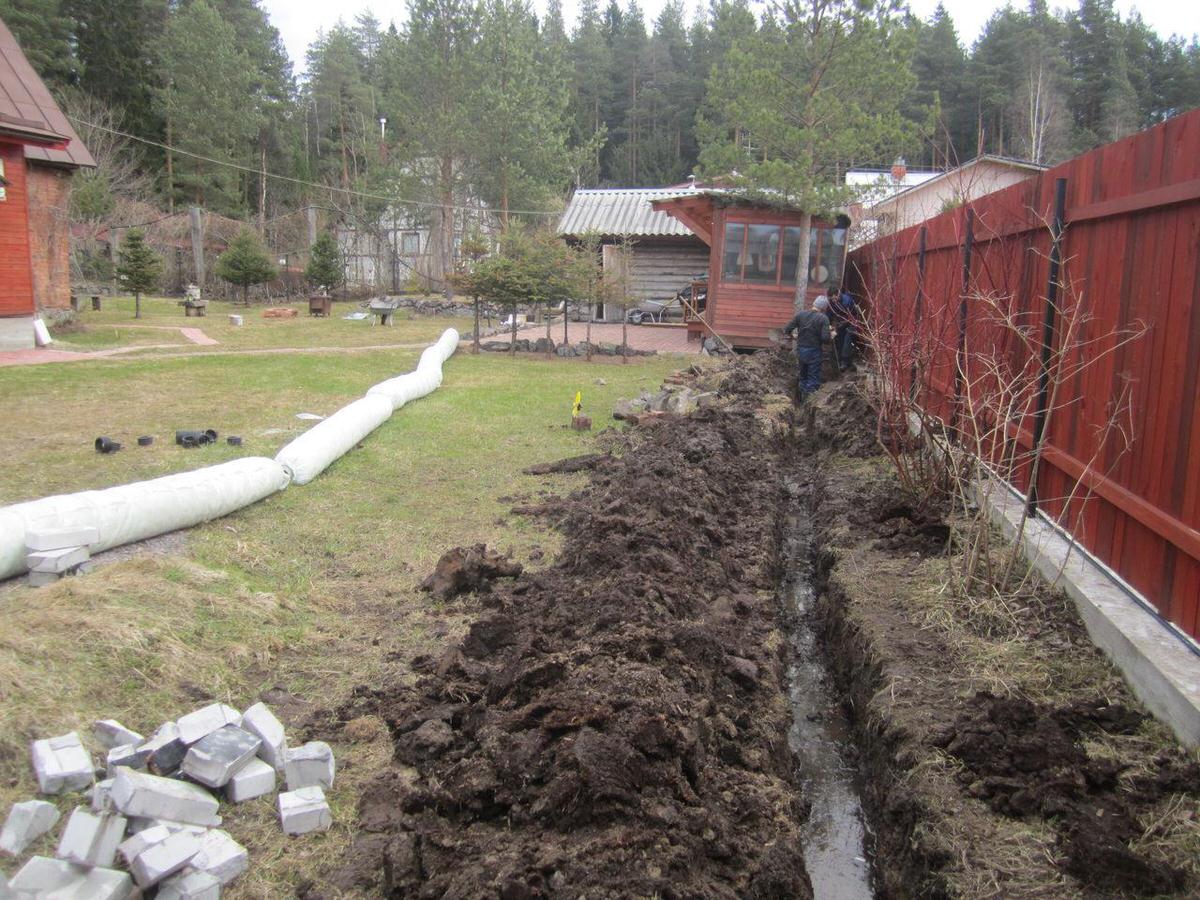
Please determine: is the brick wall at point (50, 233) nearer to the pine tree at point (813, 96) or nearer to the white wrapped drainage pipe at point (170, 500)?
the white wrapped drainage pipe at point (170, 500)

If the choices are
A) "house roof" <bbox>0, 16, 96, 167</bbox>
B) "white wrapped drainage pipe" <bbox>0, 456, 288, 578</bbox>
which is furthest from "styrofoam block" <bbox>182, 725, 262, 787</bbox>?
"house roof" <bbox>0, 16, 96, 167</bbox>

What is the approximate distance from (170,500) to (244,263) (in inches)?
918

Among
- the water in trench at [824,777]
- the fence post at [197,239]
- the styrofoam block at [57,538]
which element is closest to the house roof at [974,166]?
the water in trench at [824,777]

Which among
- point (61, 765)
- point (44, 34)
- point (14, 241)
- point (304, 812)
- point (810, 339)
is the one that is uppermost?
point (44, 34)

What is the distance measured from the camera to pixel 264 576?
17.7 feet

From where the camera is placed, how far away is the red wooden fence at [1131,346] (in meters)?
3.47

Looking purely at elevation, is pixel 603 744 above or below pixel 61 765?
above

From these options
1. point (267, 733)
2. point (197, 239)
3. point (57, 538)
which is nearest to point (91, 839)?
point (267, 733)

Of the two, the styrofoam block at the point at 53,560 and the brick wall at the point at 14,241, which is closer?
the styrofoam block at the point at 53,560

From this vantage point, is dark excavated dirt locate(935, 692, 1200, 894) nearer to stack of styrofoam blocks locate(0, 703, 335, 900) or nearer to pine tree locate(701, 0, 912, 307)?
stack of styrofoam blocks locate(0, 703, 335, 900)

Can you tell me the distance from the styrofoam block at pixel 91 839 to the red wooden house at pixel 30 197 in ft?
51.5

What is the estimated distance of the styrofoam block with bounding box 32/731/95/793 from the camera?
304cm

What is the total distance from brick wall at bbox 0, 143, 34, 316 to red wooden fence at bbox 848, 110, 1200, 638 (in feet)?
53.2

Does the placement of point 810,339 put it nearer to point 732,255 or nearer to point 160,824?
point 732,255
